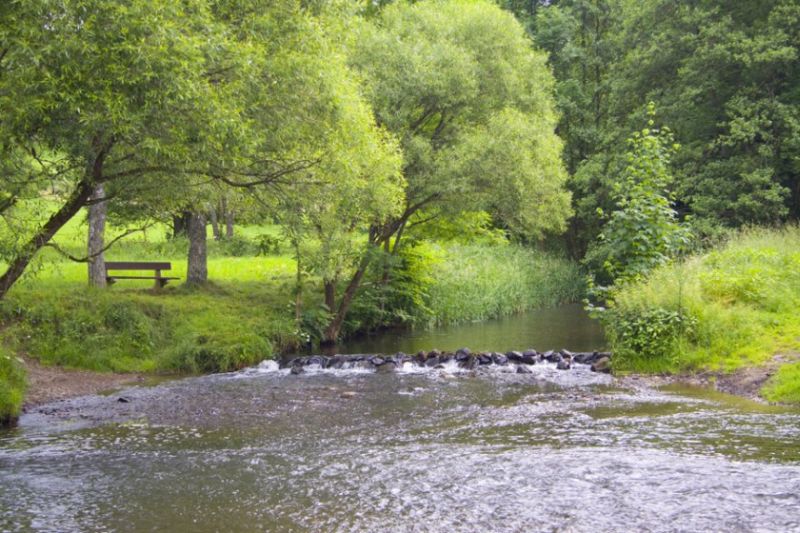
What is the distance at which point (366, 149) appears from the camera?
586 inches

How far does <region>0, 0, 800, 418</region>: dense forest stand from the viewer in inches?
395

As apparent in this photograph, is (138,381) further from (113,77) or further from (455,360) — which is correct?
(113,77)

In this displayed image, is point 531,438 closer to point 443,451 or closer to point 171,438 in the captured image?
point 443,451

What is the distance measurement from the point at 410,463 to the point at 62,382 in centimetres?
908

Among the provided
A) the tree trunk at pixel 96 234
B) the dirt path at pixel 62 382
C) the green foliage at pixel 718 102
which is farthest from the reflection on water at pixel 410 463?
the green foliage at pixel 718 102

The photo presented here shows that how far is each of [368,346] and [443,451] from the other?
40.9ft

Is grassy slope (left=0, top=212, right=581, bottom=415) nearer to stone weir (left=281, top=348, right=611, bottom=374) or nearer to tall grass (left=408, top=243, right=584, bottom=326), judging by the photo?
tall grass (left=408, top=243, right=584, bottom=326)

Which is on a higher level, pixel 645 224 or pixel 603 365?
pixel 645 224

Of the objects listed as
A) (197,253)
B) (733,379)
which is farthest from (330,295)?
(733,379)

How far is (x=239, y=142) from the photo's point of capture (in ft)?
35.3

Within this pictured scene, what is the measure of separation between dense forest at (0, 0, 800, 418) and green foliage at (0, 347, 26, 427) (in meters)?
0.13

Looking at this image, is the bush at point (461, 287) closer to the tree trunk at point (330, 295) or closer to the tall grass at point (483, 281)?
the tall grass at point (483, 281)

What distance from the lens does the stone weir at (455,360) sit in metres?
16.8

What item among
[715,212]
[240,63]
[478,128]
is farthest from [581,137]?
[240,63]
